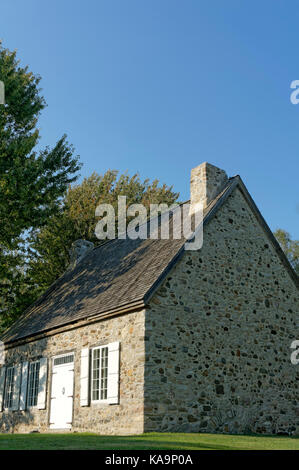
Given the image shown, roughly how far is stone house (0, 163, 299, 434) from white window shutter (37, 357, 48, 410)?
3 centimetres

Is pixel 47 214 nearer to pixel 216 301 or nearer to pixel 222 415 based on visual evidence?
pixel 216 301

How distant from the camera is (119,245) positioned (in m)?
19.3

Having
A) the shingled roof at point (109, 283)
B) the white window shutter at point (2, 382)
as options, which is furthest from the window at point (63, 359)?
the white window shutter at point (2, 382)

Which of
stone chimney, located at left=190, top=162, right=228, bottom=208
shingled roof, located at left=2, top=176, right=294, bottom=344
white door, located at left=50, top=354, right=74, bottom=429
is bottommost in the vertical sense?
white door, located at left=50, top=354, right=74, bottom=429

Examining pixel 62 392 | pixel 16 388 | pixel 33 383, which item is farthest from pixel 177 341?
pixel 16 388

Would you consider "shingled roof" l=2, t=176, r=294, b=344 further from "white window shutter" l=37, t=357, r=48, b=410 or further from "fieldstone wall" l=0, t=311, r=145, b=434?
"white window shutter" l=37, t=357, r=48, b=410

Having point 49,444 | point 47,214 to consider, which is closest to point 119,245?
point 47,214

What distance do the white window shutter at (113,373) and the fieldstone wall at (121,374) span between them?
0.11 metres

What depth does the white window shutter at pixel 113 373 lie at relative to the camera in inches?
487

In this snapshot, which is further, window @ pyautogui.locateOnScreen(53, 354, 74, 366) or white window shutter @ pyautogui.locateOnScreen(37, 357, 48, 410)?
white window shutter @ pyautogui.locateOnScreen(37, 357, 48, 410)

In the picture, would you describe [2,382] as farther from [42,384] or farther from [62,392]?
[62,392]

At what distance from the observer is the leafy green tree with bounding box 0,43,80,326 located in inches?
701

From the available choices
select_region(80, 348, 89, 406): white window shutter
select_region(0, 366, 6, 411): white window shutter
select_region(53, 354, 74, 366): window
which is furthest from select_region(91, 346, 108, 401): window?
select_region(0, 366, 6, 411): white window shutter

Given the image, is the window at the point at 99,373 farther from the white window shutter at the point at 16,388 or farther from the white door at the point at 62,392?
the white window shutter at the point at 16,388
